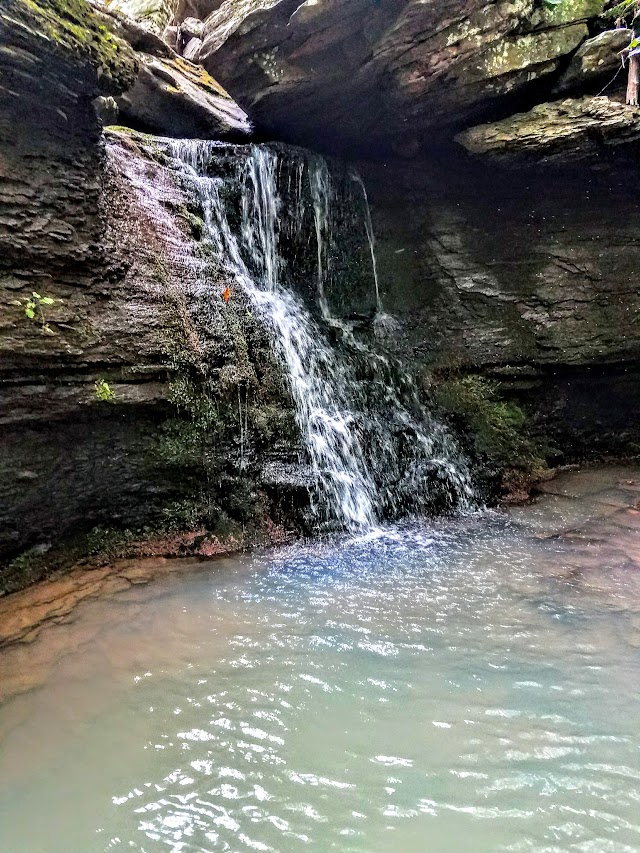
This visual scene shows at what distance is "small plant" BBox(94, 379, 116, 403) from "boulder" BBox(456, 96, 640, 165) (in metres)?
5.20

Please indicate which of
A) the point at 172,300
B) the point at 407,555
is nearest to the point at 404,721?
the point at 407,555

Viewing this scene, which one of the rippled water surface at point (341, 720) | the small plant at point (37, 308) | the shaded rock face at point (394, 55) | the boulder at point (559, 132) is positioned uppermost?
the shaded rock face at point (394, 55)

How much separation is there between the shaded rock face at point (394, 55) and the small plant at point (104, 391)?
14.8 feet

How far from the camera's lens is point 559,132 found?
5984 millimetres

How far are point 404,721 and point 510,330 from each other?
5.73 metres

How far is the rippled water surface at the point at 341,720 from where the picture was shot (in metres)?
2.05

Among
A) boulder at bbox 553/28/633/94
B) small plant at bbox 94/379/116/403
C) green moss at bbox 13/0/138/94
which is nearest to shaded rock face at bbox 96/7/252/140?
green moss at bbox 13/0/138/94

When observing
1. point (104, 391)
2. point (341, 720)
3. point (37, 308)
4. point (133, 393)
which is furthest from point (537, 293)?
point (341, 720)

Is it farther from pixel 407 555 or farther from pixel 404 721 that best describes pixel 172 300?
pixel 404 721

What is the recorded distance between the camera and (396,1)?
5602 mm

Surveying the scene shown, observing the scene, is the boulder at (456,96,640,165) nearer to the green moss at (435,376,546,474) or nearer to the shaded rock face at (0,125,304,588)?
the green moss at (435,376,546,474)

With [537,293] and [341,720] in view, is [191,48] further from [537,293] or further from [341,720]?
[341,720]

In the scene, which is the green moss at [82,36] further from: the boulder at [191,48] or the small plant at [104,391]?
the boulder at [191,48]

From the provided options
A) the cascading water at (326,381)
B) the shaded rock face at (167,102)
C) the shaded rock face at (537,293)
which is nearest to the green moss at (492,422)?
the shaded rock face at (537,293)
